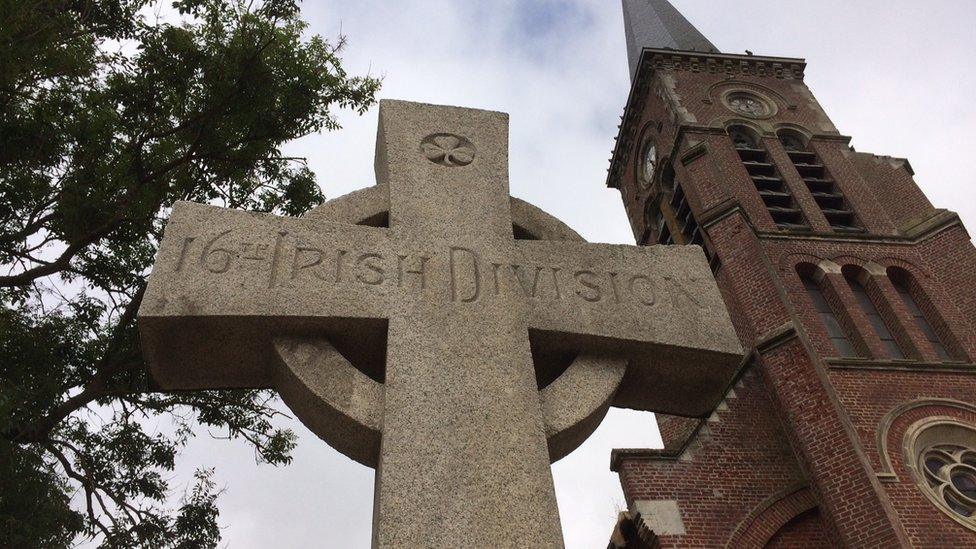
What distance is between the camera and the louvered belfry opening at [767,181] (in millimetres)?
21016

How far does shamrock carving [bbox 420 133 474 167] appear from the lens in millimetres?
3592

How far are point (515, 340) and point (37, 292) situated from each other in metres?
5.94

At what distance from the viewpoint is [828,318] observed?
56.7 ft

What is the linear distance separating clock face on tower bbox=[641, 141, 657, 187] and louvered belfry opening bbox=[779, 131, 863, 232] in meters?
4.07

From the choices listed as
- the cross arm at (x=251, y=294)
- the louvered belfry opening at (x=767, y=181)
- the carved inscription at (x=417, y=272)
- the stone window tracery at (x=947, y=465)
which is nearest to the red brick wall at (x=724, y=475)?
the stone window tracery at (x=947, y=465)

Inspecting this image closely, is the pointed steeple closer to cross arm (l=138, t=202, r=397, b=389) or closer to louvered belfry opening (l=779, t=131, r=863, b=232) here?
louvered belfry opening (l=779, t=131, r=863, b=232)

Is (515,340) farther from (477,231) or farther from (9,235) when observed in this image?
(9,235)

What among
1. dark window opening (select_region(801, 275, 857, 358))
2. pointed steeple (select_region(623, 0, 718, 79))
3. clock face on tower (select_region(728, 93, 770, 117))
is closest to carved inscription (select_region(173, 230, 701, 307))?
dark window opening (select_region(801, 275, 857, 358))

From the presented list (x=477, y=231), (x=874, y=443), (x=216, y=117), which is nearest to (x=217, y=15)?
(x=216, y=117)

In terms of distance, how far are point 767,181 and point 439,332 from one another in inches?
844

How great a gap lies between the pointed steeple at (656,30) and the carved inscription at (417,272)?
98.9 feet

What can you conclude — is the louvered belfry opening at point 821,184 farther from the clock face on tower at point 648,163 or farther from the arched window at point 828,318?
the clock face on tower at point 648,163

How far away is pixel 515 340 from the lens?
2.92 metres

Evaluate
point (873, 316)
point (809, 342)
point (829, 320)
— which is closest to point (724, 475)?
point (809, 342)
